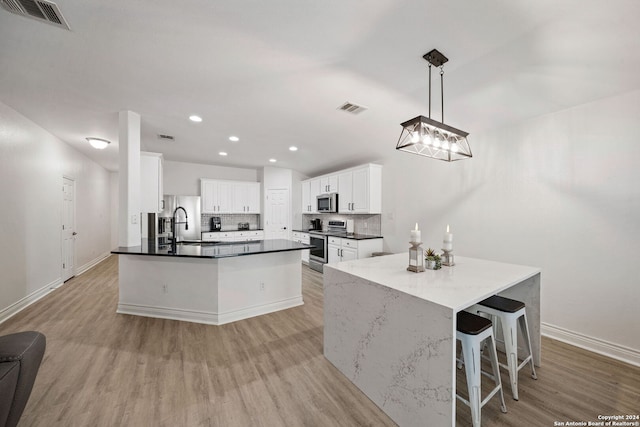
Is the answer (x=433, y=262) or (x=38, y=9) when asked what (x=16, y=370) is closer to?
(x=38, y=9)

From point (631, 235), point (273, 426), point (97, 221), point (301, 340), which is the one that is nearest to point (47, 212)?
point (97, 221)

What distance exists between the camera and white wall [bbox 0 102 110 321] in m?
3.12

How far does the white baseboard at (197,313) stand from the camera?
10.0ft

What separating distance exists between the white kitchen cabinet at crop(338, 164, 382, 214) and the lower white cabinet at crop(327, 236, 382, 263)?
25.0 inches

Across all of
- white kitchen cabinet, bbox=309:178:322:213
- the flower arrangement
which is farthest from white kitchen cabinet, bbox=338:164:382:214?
the flower arrangement

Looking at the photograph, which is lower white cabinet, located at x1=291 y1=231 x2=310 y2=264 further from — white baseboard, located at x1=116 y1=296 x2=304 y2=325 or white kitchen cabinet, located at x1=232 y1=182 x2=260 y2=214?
white baseboard, located at x1=116 y1=296 x2=304 y2=325

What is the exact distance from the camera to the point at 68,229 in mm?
4957

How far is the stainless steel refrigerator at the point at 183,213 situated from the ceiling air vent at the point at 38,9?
4168 millimetres

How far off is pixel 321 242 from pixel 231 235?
233cm

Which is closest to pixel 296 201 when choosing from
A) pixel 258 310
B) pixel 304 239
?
pixel 304 239

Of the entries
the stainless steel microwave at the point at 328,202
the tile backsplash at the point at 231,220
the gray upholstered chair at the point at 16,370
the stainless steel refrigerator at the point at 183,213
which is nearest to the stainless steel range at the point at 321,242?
the stainless steel microwave at the point at 328,202

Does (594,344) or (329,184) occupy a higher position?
(329,184)

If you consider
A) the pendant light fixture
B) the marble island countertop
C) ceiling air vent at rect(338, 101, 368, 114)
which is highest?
ceiling air vent at rect(338, 101, 368, 114)

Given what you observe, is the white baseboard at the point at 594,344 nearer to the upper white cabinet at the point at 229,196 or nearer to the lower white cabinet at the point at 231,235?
the lower white cabinet at the point at 231,235
